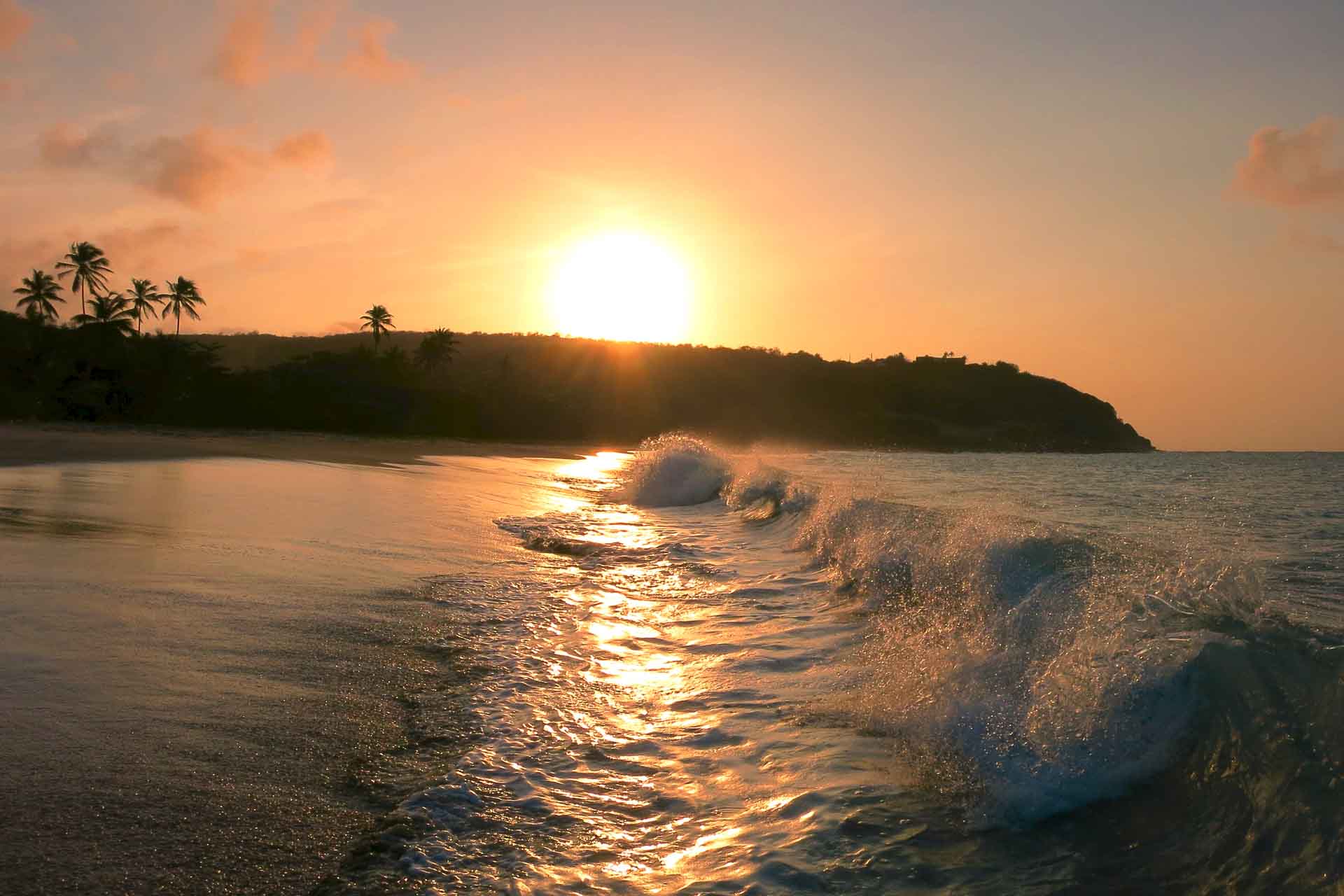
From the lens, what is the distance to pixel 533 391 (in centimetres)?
6794

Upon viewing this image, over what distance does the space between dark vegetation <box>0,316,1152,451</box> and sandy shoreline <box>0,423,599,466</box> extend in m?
6.23

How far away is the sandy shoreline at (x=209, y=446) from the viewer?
2161 centimetres

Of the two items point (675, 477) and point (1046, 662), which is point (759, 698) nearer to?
point (1046, 662)

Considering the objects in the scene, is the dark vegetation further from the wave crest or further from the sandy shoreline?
the wave crest

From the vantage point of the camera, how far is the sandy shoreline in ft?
70.9

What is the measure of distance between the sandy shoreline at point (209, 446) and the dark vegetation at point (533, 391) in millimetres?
6228

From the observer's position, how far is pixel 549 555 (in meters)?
11.1

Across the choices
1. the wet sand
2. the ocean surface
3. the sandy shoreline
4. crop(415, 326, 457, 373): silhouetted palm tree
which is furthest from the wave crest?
crop(415, 326, 457, 373): silhouetted palm tree

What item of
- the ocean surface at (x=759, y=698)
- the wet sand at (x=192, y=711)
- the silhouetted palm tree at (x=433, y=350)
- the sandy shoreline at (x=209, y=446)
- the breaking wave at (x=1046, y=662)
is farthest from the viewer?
the silhouetted palm tree at (x=433, y=350)

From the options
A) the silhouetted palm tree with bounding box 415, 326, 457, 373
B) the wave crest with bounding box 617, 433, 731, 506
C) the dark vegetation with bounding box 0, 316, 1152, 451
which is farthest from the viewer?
the silhouetted palm tree with bounding box 415, 326, 457, 373

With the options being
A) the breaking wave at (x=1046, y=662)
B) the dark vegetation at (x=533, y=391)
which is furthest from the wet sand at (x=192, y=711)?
the dark vegetation at (x=533, y=391)

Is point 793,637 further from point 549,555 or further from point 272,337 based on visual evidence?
point 272,337

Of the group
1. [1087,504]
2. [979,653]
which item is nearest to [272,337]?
[1087,504]

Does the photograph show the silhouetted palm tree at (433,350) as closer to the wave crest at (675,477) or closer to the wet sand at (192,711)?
the wave crest at (675,477)
